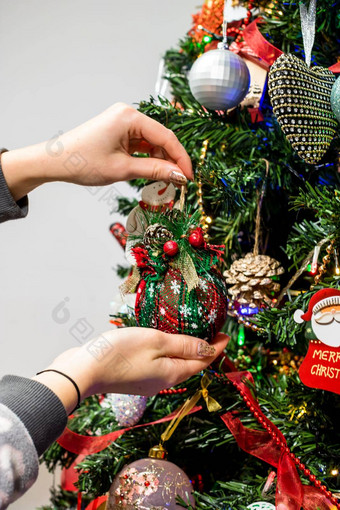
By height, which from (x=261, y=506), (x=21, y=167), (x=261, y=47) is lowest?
(x=261, y=506)

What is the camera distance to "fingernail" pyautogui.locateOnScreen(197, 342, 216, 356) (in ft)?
1.83

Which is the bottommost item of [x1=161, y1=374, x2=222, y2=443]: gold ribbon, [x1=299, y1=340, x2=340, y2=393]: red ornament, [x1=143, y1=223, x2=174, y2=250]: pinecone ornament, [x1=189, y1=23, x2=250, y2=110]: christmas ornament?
[x1=161, y1=374, x2=222, y2=443]: gold ribbon

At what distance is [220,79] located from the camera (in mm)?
677

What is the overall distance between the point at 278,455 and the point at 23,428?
1.10 ft

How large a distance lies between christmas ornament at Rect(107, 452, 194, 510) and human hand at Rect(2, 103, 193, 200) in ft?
1.17

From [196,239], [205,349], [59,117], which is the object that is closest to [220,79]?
[196,239]

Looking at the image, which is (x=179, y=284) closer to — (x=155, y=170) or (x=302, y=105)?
(x=155, y=170)

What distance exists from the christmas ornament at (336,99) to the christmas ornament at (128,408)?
18.3 inches

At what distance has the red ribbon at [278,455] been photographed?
577 millimetres

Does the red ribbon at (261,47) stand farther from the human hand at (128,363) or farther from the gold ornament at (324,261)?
the human hand at (128,363)

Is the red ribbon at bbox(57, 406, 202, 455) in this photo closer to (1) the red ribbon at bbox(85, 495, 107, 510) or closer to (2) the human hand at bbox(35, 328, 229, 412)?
(1) the red ribbon at bbox(85, 495, 107, 510)

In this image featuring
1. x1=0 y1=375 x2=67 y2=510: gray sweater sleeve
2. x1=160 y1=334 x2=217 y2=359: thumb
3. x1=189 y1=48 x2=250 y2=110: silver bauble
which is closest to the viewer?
x1=0 y1=375 x2=67 y2=510: gray sweater sleeve

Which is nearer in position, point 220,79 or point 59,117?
point 220,79

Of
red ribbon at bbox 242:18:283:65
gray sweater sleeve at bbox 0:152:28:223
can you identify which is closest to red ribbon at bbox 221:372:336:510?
gray sweater sleeve at bbox 0:152:28:223
